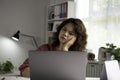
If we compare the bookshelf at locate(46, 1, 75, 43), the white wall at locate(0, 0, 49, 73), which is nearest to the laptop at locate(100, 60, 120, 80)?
the bookshelf at locate(46, 1, 75, 43)

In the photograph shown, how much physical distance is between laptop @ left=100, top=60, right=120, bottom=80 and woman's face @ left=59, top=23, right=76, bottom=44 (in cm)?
49

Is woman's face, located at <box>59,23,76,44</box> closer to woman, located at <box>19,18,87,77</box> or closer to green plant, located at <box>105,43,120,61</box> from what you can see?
woman, located at <box>19,18,87,77</box>

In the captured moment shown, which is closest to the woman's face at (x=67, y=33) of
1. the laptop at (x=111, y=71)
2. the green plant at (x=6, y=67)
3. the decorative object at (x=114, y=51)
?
the laptop at (x=111, y=71)

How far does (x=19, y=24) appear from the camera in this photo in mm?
5094

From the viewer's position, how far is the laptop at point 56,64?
1524 mm

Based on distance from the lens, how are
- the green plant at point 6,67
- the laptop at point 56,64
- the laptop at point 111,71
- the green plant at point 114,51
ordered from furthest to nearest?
the green plant at point 6,67
the green plant at point 114,51
the laptop at point 111,71
the laptop at point 56,64

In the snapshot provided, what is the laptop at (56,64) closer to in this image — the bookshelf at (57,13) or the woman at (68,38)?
the woman at (68,38)

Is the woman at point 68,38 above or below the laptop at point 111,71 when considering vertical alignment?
above

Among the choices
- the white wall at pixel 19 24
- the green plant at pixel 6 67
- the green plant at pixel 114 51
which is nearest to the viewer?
the green plant at pixel 114 51

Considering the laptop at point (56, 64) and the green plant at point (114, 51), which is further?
the green plant at point (114, 51)

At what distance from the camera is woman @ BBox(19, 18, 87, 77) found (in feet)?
7.07

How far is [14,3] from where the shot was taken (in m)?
5.09

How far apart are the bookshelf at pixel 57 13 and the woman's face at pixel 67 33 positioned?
2.13 meters

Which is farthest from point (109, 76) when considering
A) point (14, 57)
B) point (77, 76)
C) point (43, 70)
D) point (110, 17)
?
point (14, 57)
